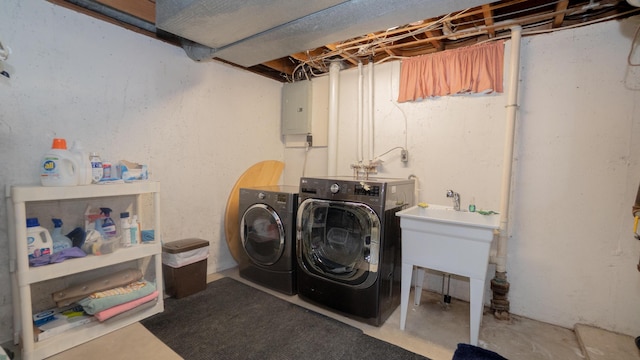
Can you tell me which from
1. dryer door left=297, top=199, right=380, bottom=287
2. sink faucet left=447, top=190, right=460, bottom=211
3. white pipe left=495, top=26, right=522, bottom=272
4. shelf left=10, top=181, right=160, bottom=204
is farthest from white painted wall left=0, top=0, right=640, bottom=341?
dryer door left=297, top=199, right=380, bottom=287

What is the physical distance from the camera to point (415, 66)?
99.3 inches

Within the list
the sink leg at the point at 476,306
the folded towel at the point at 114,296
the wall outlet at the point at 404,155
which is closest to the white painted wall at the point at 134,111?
the folded towel at the point at 114,296

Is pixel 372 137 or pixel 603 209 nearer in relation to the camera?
pixel 603 209

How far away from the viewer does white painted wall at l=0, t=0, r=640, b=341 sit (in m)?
1.79

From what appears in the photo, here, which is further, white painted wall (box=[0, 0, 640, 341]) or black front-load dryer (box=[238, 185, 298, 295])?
black front-load dryer (box=[238, 185, 298, 295])

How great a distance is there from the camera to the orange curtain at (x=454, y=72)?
2172mm

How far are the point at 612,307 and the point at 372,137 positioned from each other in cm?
215

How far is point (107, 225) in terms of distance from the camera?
1955 millimetres

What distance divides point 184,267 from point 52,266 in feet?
2.77

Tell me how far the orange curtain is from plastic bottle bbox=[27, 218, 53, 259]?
110 inches

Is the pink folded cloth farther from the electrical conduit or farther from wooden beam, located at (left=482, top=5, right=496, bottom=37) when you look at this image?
wooden beam, located at (left=482, top=5, right=496, bottom=37)

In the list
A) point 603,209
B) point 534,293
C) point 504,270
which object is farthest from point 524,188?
point 534,293

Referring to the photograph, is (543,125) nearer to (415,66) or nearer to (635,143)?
(635,143)

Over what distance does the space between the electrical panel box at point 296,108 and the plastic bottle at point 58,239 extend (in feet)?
7.32
